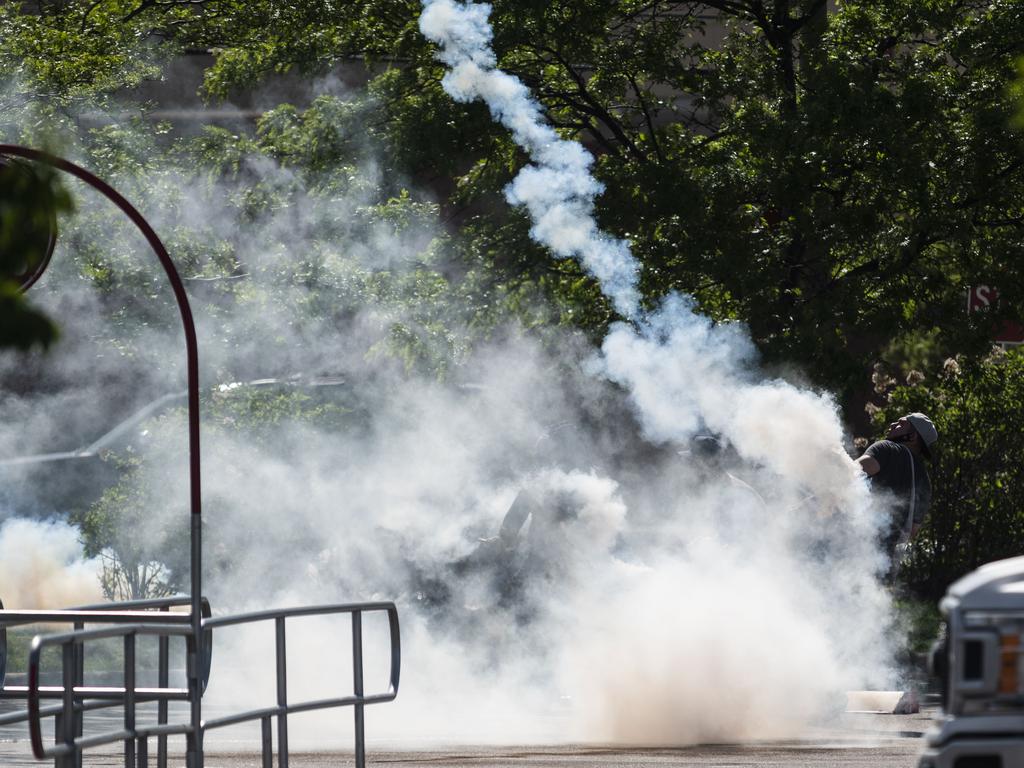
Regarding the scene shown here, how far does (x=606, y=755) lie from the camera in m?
9.38

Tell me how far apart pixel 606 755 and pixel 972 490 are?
9056 mm

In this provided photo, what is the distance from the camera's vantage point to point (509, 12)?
15.7 m

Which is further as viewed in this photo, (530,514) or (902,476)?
(530,514)

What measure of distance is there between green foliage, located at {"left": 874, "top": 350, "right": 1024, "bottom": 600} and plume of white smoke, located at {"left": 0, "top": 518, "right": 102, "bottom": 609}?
293 inches

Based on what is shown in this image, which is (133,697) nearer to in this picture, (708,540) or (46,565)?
(708,540)

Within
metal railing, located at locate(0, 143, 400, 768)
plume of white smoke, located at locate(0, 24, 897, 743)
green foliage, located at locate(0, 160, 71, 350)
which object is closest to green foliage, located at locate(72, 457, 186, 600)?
plume of white smoke, located at locate(0, 24, 897, 743)

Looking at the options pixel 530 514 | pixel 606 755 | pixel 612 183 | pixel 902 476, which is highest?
pixel 612 183

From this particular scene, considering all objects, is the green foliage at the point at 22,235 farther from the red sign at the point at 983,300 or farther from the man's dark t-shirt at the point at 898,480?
the red sign at the point at 983,300

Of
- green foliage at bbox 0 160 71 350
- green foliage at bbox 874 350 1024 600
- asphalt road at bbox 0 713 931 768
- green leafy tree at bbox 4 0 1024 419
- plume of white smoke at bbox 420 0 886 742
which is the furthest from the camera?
green foliage at bbox 874 350 1024 600

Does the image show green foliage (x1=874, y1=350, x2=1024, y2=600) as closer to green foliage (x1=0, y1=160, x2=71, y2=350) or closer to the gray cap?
the gray cap

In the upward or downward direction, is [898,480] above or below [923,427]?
below

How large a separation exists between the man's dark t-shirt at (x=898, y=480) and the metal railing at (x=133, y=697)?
4.95m

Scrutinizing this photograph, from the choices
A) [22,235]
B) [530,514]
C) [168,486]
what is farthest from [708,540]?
[22,235]

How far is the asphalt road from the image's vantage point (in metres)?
8.88
